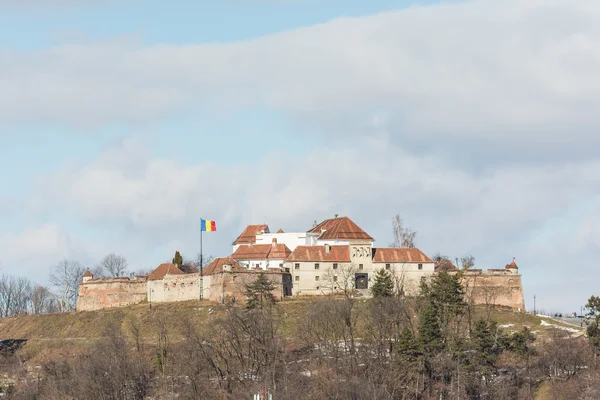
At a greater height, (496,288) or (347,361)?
(496,288)

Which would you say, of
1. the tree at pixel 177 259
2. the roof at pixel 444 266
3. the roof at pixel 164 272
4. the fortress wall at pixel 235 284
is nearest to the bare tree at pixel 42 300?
the tree at pixel 177 259

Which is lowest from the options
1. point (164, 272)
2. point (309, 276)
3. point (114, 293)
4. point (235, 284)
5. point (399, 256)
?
point (114, 293)

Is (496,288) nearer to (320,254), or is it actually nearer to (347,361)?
(320,254)

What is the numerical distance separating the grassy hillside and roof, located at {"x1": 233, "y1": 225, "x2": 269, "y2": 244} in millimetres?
18005

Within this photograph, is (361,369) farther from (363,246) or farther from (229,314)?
(363,246)

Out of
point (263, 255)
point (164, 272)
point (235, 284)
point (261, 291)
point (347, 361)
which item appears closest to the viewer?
point (347, 361)

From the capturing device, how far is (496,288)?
4611 inches

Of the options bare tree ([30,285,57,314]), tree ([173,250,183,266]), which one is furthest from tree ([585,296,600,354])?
bare tree ([30,285,57,314])

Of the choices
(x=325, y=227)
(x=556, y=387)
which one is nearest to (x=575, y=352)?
(x=556, y=387)

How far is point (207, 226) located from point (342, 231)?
16.5m

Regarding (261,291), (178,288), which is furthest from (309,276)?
(178,288)

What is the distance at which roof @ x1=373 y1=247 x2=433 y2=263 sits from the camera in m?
120

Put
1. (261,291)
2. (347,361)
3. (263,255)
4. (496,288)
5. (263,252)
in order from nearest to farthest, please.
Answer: (347,361)
(261,291)
(496,288)
(263,255)
(263,252)

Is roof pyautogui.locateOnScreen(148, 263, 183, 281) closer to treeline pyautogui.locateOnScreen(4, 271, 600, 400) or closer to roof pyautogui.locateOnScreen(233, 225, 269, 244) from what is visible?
roof pyautogui.locateOnScreen(233, 225, 269, 244)
